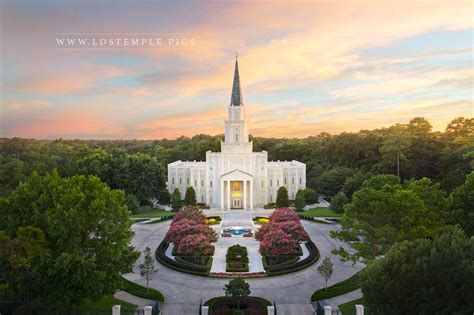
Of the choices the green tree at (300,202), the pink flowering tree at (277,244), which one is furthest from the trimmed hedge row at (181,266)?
the green tree at (300,202)

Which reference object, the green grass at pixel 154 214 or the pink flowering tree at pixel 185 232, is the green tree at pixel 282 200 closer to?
the green grass at pixel 154 214

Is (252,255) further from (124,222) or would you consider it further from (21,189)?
(21,189)

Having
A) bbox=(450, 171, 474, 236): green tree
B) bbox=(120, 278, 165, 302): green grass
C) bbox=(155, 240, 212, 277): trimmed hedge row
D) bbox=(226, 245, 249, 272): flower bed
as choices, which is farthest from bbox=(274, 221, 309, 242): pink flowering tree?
bbox=(120, 278, 165, 302): green grass

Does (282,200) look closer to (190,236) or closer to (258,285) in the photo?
(190,236)

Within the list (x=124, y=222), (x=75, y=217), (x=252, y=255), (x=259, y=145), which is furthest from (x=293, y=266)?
(x=259, y=145)

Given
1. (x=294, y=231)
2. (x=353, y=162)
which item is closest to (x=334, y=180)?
(x=353, y=162)
